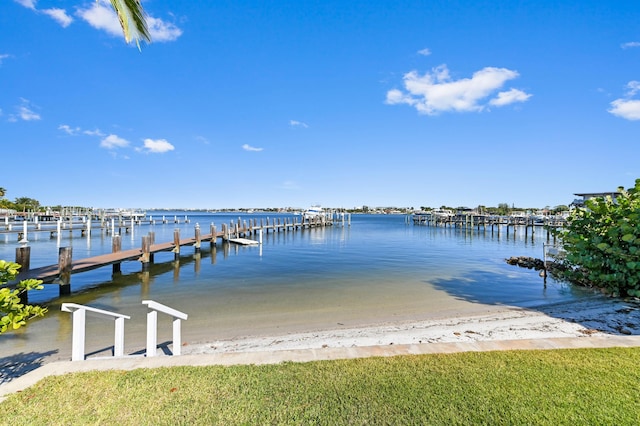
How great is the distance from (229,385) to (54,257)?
75.5 ft

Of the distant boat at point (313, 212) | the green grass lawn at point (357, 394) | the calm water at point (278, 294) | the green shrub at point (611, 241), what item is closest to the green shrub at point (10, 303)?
the green grass lawn at point (357, 394)

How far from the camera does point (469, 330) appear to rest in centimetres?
766

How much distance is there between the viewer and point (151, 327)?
16.3ft

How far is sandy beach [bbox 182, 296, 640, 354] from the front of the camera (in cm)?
690

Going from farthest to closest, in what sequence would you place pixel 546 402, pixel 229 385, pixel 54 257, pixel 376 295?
pixel 54 257 → pixel 376 295 → pixel 229 385 → pixel 546 402

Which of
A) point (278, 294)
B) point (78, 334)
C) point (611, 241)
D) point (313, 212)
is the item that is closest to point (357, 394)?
point (78, 334)

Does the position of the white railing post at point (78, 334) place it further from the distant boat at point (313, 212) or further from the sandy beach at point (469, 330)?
the distant boat at point (313, 212)

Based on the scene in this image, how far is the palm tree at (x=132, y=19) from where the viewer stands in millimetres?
5164

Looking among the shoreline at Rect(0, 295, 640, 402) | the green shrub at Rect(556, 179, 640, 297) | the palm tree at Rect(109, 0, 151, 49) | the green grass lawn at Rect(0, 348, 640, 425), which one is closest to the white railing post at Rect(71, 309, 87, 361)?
the shoreline at Rect(0, 295, 640, 402)

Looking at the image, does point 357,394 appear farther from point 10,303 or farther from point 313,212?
point 313,212

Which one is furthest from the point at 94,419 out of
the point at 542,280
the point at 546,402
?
the point at 542,280

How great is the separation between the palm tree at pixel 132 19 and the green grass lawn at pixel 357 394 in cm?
511

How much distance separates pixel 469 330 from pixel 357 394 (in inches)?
200

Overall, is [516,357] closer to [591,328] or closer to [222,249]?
[591,328]
